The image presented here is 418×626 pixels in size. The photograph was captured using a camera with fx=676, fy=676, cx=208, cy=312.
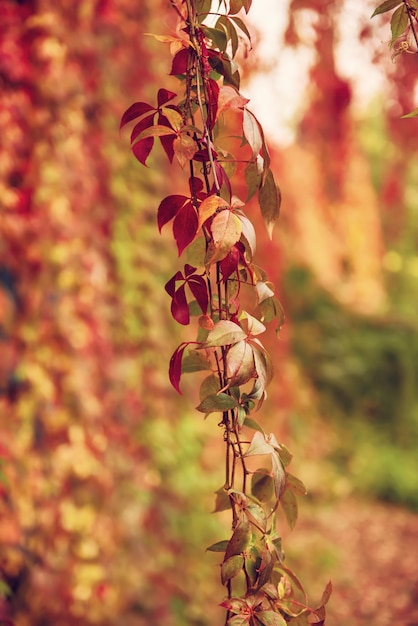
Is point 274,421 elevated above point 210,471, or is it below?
above

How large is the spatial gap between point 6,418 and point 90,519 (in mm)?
505

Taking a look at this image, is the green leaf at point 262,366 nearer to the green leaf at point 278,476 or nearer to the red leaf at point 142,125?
the green leaf at point 278,476

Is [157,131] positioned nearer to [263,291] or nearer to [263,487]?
[263,291]

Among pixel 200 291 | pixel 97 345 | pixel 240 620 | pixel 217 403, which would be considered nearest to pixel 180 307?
pixel 200 291

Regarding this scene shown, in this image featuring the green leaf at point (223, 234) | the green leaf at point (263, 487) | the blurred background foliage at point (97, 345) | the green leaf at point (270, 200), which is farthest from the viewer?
the blurred background foliage at point (97, 345)

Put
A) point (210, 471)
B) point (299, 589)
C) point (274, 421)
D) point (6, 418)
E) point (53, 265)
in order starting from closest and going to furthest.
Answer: point (299, 589) < point (6, 418) < point (53, 265) < point (210, 471) < point (274, 421)

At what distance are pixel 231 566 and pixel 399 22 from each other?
72 cm

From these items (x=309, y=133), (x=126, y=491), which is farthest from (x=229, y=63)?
(x=309, y=133)

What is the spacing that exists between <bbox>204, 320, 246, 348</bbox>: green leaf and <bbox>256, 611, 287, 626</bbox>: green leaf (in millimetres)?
324

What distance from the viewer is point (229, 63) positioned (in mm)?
842

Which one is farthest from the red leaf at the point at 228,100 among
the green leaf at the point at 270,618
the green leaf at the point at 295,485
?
the green leaf at the point at 270,618

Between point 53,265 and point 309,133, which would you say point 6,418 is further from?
point 309,133

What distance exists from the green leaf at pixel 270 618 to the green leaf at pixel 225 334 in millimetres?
324

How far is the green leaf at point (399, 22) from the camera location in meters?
0.87
